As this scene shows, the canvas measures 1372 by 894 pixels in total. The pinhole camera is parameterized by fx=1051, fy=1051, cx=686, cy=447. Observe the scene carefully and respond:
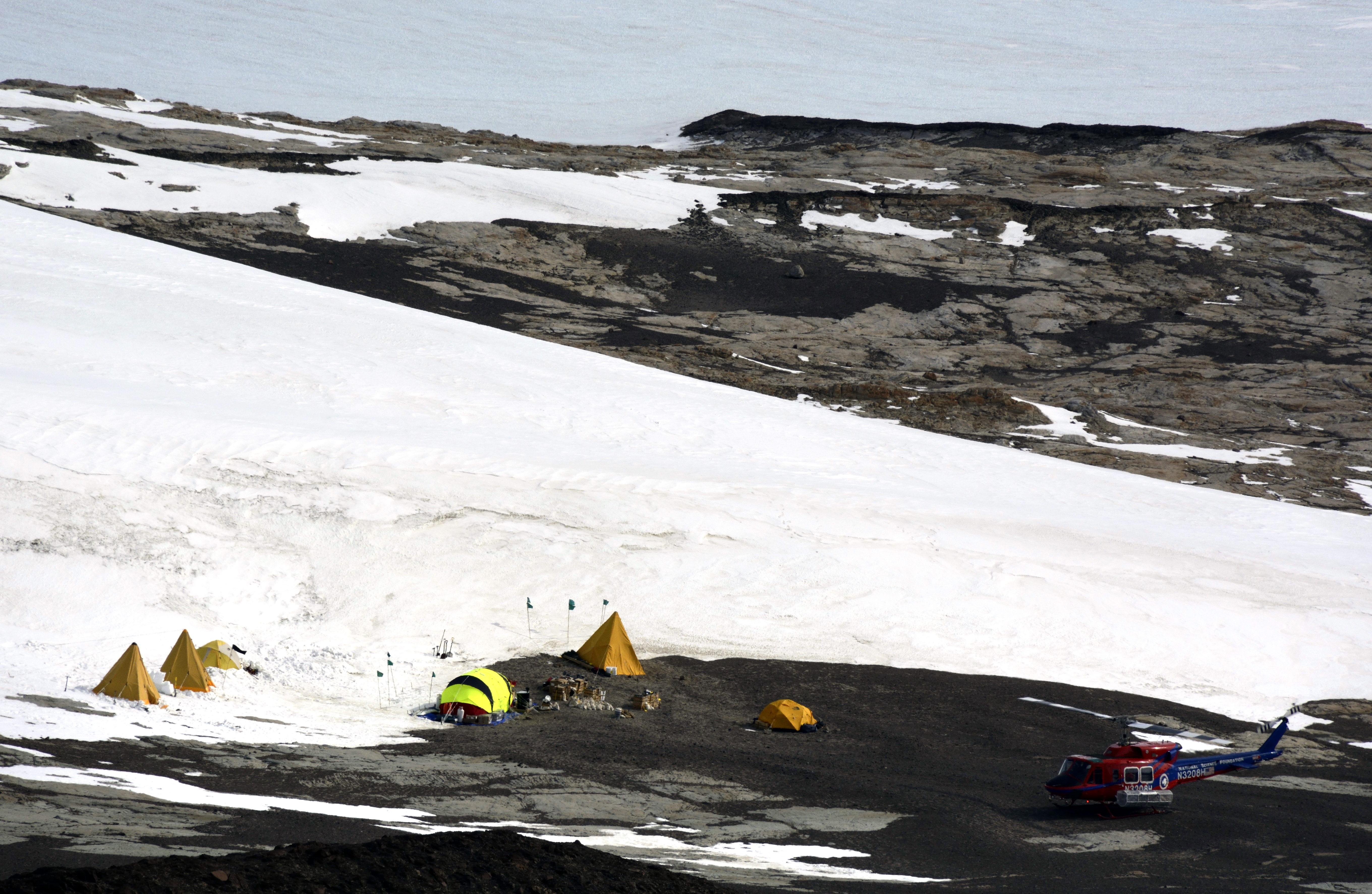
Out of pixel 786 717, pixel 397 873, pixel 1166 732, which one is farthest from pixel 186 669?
pixel 1166 732

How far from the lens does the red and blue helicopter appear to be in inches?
562

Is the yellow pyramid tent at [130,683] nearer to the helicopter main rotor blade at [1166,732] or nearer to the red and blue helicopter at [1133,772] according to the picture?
the red and blue helicopter at [1133,772]

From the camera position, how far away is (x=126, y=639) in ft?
55.9

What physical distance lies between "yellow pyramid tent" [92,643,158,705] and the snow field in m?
0.23

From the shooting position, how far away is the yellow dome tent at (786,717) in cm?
1725

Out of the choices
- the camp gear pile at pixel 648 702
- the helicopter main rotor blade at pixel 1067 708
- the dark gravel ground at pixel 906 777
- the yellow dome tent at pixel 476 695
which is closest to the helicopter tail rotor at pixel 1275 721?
the dark gravel ground at pixel 906 777

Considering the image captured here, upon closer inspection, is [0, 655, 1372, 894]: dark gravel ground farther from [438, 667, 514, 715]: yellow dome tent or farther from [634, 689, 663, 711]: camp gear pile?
[438, 667, 514, 715]: yellow dome tent

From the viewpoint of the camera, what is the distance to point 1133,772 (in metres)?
14.3

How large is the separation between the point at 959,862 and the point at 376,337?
2495 cm

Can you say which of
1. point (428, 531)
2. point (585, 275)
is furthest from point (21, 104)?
point (428, 531)

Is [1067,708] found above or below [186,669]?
below

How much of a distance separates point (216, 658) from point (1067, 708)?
1385 centimetres

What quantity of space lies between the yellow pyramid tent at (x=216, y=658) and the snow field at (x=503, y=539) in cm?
31

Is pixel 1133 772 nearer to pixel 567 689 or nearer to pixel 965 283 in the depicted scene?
pixel 567 689
